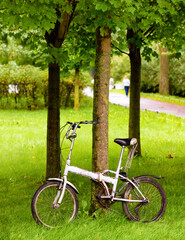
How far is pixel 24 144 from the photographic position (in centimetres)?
1123

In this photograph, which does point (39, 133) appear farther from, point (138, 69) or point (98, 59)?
point (98, 59)

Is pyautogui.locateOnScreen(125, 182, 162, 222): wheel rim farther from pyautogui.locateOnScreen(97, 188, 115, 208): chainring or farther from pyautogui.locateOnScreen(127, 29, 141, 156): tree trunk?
pyautogui.locateOnScreen(127, 29, 141, 156): tree trunk

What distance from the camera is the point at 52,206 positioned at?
15.6 ft

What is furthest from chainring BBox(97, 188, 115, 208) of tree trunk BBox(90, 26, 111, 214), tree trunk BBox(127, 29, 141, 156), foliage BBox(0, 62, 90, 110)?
foliage BBox(0, 62, 90, 110)

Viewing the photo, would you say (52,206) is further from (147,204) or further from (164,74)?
(164,74)

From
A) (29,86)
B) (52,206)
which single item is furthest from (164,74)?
(52,206)

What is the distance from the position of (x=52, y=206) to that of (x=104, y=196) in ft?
2.18

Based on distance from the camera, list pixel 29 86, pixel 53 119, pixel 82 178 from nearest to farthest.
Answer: pixel 53 119
pixel 82 178
pixel 29 86

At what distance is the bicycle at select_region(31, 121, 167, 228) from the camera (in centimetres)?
470

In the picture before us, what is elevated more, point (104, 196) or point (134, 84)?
point (134, 84)

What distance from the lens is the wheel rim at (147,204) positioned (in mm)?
4957

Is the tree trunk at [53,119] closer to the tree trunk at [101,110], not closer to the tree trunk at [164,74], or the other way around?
the tree trunk at [101,110]

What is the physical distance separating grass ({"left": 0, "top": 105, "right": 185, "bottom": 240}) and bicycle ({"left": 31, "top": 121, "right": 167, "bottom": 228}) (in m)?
0.16

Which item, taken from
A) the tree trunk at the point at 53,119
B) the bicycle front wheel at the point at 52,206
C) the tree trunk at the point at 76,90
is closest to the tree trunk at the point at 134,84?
the tree trunk at the point at 53,119
